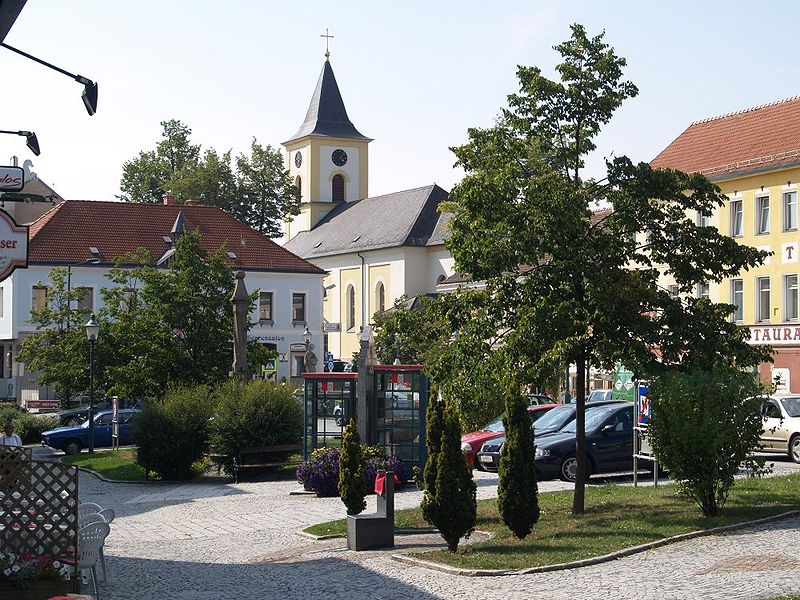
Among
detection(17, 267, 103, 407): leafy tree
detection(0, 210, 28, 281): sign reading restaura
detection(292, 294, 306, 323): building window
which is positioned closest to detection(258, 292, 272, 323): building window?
detection(292, 294, 306, 323): building window

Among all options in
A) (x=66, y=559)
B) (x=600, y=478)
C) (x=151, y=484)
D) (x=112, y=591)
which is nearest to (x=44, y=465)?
(x=66, y=559)

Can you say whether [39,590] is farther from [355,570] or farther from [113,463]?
[113,463]

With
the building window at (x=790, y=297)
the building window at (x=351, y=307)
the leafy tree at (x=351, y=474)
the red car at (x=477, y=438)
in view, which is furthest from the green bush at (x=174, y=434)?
the building window at (x=351, y=307)

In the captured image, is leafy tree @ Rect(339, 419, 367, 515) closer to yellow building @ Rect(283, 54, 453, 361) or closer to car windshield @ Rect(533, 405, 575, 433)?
car windshield @ Rect(533, 405, 575, 433)

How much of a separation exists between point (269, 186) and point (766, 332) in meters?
49.8

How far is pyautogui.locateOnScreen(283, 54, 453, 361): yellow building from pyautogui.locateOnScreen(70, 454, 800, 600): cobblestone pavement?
206ft

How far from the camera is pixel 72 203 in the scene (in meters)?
68.4

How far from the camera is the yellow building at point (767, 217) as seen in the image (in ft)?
159

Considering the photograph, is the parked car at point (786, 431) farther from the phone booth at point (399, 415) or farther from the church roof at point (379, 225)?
the church roof at point (379, 225)

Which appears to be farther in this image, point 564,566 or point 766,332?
point 766,332

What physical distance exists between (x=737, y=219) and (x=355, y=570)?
39.6 meters

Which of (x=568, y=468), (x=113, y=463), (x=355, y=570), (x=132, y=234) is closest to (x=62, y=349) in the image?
(x=113, y=463)

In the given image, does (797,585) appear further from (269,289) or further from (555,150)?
(269,289)

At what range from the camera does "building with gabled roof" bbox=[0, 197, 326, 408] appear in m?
63.6
